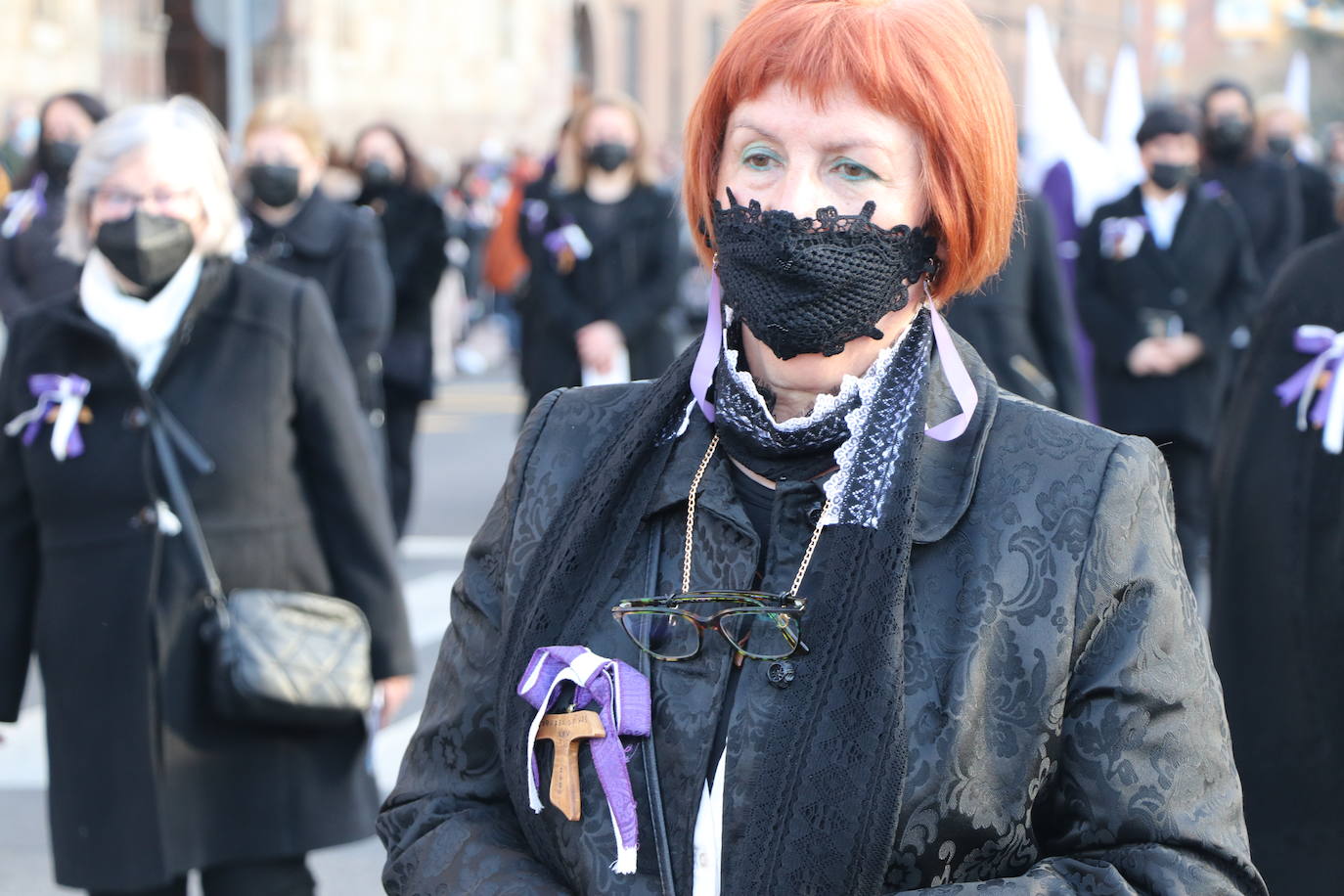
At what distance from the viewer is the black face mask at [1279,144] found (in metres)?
14.5

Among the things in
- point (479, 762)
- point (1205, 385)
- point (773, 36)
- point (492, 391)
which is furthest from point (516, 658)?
point (492, 391)

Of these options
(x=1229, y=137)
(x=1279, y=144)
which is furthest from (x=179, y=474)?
(x=1279, y=144)

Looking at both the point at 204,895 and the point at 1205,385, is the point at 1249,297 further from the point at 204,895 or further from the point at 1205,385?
the point at 204,895

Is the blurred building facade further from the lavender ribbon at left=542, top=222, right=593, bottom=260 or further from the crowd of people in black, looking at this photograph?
the crowd of people in black

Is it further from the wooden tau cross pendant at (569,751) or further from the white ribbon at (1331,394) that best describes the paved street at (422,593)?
the wooden tau cross pendant at (569,751)

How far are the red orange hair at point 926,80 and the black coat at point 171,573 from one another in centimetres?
199

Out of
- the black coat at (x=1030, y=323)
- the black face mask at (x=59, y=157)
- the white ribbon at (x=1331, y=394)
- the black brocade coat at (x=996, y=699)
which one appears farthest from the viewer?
the black face mask at (x=59, y=157)

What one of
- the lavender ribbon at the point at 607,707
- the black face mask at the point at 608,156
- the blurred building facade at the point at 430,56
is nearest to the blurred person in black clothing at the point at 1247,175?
the black face mask at the point at 608,156

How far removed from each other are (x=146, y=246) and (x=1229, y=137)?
8.33 m

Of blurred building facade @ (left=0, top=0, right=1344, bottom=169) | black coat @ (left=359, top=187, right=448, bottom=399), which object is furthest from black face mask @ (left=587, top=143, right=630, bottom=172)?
blurred building facade @ (left=0, top=0, right=1344, bottom=169)

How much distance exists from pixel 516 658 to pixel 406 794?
0.26m

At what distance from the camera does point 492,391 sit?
731 inches

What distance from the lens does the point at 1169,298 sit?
883 centimetres

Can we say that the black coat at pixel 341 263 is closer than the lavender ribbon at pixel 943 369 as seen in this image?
No
